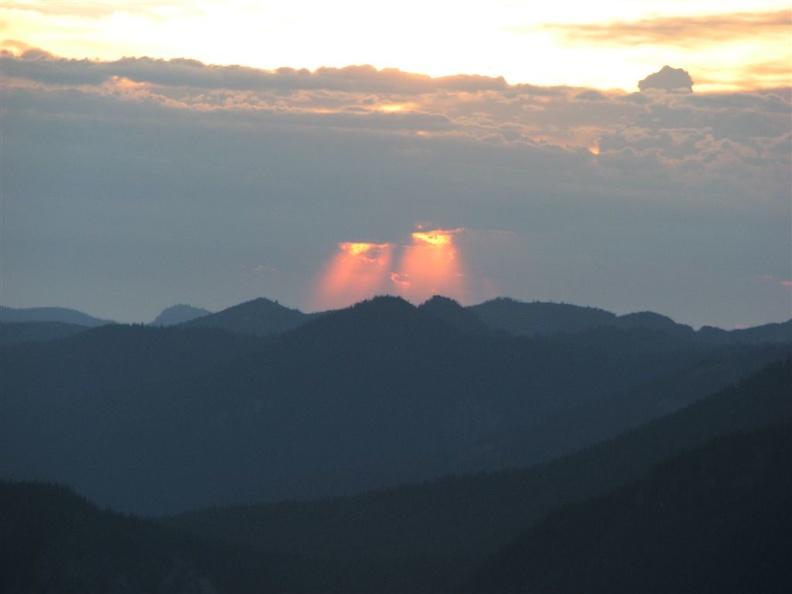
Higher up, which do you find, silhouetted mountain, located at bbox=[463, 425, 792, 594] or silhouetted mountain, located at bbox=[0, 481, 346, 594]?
silhouetted mountain, located at bbox=[463, 425, 792, 594]

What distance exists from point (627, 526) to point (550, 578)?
450 inches

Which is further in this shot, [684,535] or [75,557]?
[75,557]

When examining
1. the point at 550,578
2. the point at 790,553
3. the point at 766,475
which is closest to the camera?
the point at 790,553

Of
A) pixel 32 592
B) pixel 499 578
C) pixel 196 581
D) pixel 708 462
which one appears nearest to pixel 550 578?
pixel 499 578

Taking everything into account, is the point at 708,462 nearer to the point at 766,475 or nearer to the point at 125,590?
the point at 766,475

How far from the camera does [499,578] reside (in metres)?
197

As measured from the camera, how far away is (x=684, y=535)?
582 feet

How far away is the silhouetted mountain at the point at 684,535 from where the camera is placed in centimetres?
16812

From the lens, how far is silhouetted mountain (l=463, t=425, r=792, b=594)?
16812 centimetres

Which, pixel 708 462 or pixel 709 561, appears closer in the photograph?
pixel 709 561

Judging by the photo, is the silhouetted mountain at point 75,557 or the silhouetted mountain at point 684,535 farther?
the silhouetted mountain at point 75,557

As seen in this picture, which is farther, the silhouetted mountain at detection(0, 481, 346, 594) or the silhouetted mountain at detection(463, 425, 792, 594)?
the silhouetted mountain at detection(0, 481, 346, 594)

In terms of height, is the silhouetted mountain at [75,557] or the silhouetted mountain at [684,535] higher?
the silhouetted mountain at [684,535]

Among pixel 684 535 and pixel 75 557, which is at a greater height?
pixel 684 535
